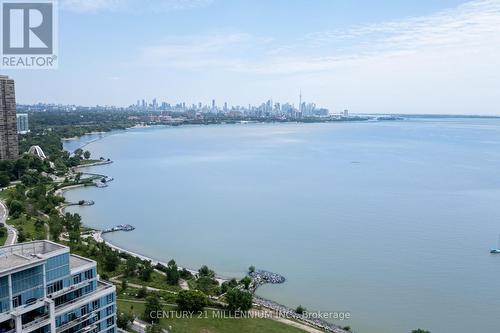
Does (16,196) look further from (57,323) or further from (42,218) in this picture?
(57,323)

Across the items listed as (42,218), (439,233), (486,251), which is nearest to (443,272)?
(486,251)

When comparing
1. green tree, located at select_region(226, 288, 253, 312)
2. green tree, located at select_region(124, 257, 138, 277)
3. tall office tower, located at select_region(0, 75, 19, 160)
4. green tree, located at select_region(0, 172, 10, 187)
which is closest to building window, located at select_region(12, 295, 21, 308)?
green tree, located at select_region(226, 288, 253, 312)

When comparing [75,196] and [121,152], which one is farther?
[121,152]

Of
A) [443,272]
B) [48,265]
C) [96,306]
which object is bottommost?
[443,272]

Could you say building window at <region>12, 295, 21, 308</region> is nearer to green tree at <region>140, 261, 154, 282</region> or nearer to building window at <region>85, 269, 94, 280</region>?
building window at <region>85, 269, 94, 280</region>

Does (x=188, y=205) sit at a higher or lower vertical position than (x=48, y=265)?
lower
